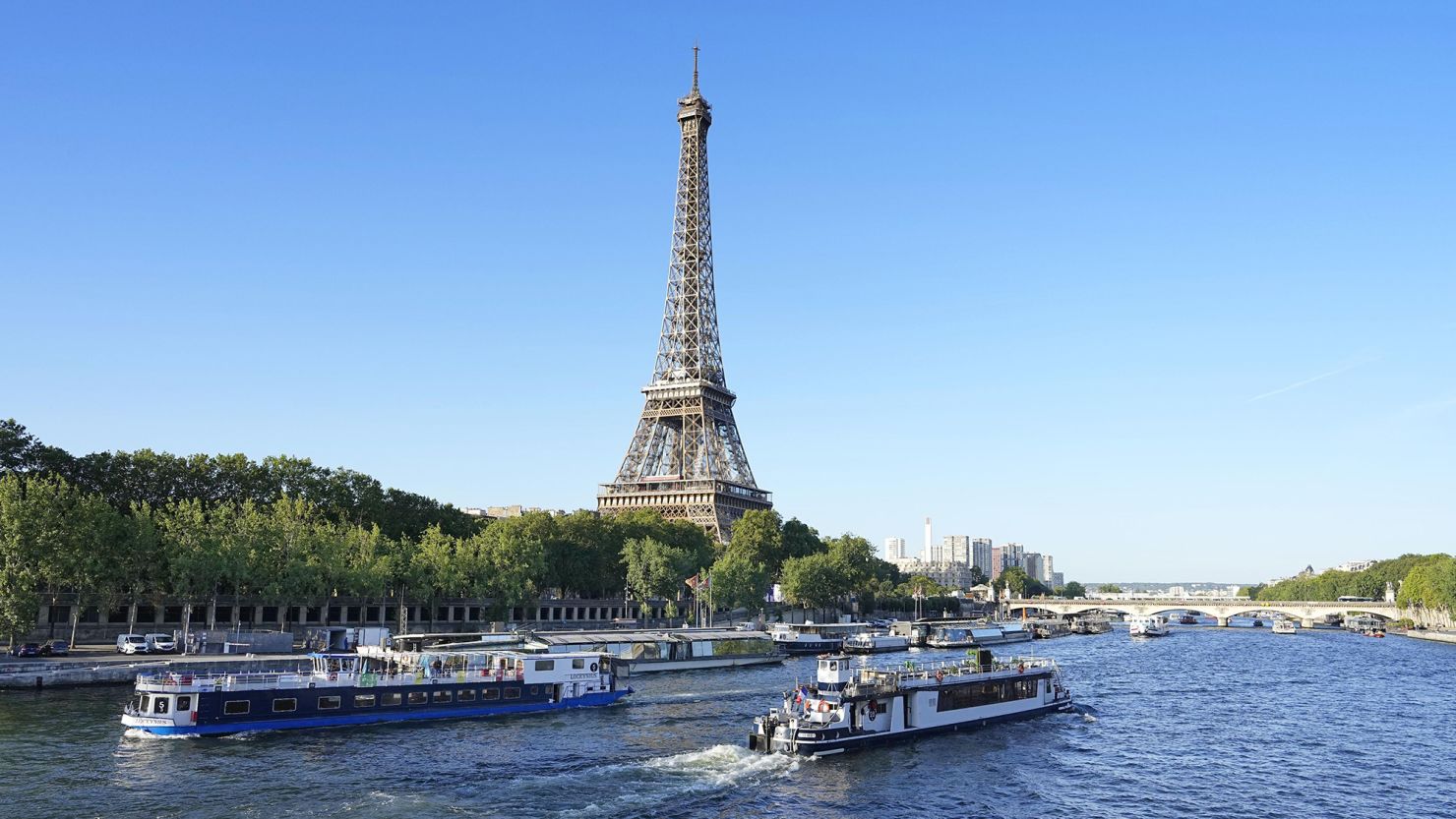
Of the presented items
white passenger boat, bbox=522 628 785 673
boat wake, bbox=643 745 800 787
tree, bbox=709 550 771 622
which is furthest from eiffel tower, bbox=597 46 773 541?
boat wake, bbox=643 745 800 787

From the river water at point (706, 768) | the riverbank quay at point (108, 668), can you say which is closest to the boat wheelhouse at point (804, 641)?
the river water at point (706, 768)

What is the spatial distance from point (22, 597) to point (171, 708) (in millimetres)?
29493

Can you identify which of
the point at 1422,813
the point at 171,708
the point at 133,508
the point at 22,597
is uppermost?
the point at 133,508

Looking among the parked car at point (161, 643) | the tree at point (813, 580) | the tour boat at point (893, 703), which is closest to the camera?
the tour boat at point (893, 703)

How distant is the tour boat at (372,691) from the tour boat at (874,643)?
195 ft

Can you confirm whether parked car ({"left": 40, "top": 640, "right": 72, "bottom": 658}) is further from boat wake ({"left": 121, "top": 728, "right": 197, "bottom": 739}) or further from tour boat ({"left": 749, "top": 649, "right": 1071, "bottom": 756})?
tour boat ({"left": 749, "top": 649, "right": 1071, "bottom": 756})

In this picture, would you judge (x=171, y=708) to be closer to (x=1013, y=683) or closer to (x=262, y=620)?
(x=1013, y=683)

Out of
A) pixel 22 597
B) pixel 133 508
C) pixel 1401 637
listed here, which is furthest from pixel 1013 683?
pixel 1401 637

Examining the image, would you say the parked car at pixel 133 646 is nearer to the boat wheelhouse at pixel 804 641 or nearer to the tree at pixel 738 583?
the boat wheelhouse at pixel 804 641

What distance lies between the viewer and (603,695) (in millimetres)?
69750

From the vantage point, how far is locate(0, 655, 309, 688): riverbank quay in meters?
65.7

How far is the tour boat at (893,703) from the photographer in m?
53.8

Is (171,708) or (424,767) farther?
(171,708)

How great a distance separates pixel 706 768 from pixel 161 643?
55550mm
